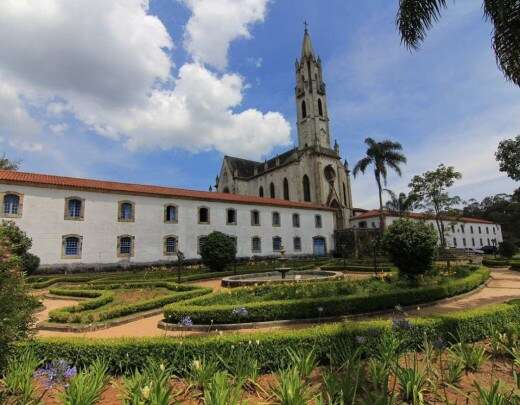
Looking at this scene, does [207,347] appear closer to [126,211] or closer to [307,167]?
[126,211]

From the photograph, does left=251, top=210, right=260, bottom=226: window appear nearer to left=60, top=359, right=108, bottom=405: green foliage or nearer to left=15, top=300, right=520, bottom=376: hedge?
left=15, top=300, right=520, bottom=376: hedge

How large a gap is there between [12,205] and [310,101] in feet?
147

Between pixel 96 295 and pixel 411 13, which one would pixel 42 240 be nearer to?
pixel 96 295

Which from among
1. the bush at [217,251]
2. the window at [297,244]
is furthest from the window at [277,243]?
the bush at [217,251]

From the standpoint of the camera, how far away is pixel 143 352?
220 inches

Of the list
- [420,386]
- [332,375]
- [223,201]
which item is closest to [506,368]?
[420,386]

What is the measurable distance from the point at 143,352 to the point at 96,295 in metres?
9.83

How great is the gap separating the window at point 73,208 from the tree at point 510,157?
37459 mm

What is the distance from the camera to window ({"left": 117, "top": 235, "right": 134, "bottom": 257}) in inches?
1075

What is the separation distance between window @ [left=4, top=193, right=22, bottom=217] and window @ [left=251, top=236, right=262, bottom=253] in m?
20.5

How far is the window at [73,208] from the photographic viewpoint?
25375 mm

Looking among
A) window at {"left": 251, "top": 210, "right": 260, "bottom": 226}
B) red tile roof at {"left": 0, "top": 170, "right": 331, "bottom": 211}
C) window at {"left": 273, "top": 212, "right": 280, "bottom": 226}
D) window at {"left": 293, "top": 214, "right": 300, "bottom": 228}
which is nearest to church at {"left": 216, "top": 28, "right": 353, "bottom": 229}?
window at {"left": 293, "top": 214, "right": 300, "bottom": 228}

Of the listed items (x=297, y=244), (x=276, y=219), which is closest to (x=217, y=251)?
(x=276, y=219)

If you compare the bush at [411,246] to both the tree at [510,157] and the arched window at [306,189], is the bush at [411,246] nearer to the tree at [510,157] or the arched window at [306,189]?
the tree at [510,157]
